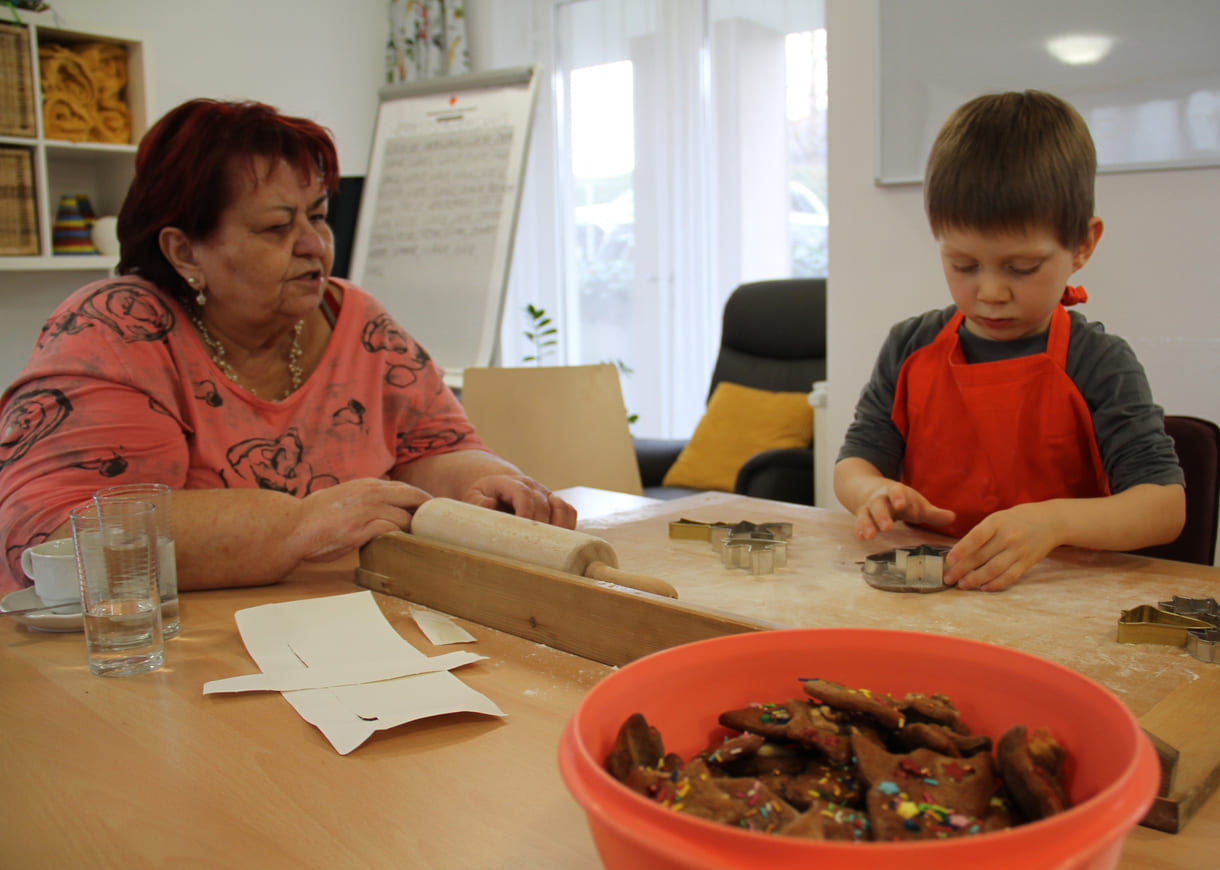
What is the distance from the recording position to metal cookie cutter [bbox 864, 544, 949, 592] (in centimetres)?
109

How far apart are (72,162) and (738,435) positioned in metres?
2.63

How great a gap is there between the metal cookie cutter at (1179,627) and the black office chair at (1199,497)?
1.69ft

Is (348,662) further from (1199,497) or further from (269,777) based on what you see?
(1199,497)

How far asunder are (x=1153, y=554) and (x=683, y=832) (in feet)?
4.31

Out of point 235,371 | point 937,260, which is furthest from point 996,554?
point 937,260

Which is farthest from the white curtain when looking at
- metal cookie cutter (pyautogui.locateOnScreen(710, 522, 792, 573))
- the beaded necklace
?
metal cookie cutter (pyautogui.locateOnScreen(710, 522, 792, 573))

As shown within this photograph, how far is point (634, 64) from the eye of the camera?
4539 millimetres

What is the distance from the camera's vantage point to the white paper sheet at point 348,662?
0.79 meters

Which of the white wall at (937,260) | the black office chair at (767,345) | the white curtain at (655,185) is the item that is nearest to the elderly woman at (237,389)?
the white wall at (937,260)

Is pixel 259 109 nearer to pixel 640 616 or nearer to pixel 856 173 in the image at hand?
pixel 640 616

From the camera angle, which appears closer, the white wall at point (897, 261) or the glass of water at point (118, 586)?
the glass of water at point (118, 586)

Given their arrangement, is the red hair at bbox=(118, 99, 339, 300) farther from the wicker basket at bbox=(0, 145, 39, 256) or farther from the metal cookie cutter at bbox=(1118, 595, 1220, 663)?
the wicker basket at bbox=(0, 145, 39, 256)

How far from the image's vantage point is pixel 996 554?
1.11 m

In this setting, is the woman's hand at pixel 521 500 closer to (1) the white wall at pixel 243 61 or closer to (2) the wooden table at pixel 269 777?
(2) the wooden table at pixel 269 777
